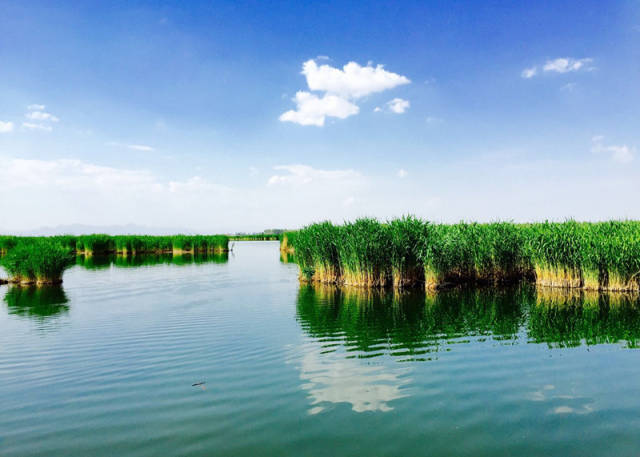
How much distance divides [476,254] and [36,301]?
19.3 metres

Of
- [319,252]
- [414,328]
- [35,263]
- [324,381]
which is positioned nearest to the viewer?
[324,381]

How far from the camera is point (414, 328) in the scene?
1112 cm

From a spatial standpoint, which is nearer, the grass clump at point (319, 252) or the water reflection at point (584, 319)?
the water reflection at point (584, 319)

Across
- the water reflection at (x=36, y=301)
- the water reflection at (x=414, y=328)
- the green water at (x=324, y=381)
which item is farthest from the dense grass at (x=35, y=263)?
the water reflection at (x=414, y=328)

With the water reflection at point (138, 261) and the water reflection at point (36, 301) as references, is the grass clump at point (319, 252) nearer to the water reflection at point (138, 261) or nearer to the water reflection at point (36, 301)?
the water reflection at point (36, 301)

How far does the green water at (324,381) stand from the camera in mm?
5086

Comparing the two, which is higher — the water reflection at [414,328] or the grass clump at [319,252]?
the grass clump at [319,252]

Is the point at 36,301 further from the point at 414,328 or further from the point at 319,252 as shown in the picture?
the point at 414,328

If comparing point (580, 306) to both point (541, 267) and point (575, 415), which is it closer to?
point (541, 267)

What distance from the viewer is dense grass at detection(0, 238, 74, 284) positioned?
21.2 metres

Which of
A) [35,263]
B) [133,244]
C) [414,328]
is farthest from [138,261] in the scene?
[414,328]

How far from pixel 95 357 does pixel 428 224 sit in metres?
15.2

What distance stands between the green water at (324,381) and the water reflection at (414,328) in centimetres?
5

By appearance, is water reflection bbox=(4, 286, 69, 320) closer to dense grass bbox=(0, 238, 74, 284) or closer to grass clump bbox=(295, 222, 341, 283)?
dense grass bbox=(0, 238, 74, 284)
